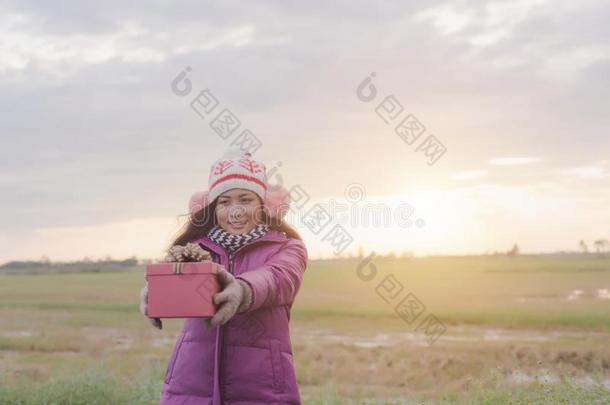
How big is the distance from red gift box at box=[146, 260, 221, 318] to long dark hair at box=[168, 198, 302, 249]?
1.57 ft

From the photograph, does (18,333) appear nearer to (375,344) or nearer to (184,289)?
(375,344)

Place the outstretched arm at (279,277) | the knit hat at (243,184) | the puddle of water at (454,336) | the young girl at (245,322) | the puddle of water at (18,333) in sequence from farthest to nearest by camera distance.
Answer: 1. the puddle of water at (18,333)
2. the puddle of water at (454,336)
3. the knit hat at (243,184)
4. the young girl at (245,322)
5. the outstretched arm at (279,277)

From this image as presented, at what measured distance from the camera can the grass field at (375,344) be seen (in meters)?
6.41

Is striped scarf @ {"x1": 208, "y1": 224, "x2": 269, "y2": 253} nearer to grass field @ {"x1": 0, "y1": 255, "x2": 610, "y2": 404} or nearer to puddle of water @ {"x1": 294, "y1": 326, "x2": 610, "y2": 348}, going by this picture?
grass field @ {"x1": 0, "y1": 255, "x2": 610, "y2": 404}

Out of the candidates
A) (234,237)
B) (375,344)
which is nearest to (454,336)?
(375,344)

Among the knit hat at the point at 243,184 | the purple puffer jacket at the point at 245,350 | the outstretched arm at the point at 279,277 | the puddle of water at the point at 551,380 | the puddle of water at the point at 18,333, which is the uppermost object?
the puddle of water at the point at 18,333

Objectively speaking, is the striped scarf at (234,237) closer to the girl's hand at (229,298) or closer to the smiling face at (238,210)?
the smiling face at (238,210)

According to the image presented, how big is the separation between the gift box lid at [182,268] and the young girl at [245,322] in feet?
0.31

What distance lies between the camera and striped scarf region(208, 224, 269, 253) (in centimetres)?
279

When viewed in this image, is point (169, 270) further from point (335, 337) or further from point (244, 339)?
point (335, 337)

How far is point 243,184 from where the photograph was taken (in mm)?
2902

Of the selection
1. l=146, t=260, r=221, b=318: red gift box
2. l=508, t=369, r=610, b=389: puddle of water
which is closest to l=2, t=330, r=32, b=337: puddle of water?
l=508, t=369, r=610, b=389: puddle of water

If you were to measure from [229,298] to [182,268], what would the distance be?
172mm

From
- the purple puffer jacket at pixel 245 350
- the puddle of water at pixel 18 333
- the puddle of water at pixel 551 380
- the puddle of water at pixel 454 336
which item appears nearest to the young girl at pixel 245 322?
the purple puffer jacket at pixel 245 350
